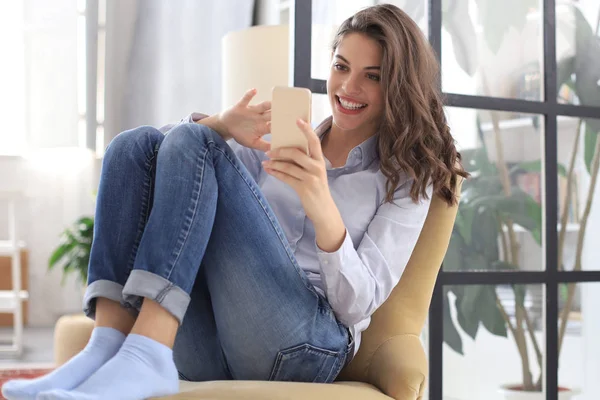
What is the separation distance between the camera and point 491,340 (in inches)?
72.3

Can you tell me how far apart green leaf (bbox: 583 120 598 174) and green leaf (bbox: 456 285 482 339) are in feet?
1.60

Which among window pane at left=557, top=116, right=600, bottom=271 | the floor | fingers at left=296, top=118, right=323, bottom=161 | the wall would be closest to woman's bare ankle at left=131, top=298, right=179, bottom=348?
fingers at left=296, top=118, right=323, bottom=161

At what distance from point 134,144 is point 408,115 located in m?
0.50

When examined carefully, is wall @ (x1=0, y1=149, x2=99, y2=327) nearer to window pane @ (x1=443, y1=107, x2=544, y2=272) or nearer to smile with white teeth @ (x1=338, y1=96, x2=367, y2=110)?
window pane @ (x1=443, y1=107, x2=544, y2=272)

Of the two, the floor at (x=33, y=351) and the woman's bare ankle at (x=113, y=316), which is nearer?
the woman's bare ankle at (x=113, y=316)

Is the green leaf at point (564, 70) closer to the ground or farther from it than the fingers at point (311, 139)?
farther from it

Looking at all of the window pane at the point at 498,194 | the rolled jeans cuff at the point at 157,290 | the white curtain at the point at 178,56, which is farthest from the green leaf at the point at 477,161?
Answer: the white curtain at the point at 178,56

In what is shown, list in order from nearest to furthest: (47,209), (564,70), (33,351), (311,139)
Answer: (311,139) → (564,70) → (33,351) → (47,209)

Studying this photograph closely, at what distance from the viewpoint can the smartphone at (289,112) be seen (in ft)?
3.45

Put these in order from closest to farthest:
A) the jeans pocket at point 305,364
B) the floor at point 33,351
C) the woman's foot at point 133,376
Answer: the woman's foot at point 133,376 → the jeans pocket at point 305,364 → the floor at point 33,351

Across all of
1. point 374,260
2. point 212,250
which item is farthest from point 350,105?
point 212,250

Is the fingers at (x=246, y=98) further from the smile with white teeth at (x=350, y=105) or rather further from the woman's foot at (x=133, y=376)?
the woman's foot at (x=133, y=376)

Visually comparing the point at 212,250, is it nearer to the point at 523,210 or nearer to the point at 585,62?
the point at 523,210

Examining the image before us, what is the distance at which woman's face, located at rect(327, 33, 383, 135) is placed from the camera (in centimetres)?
134
